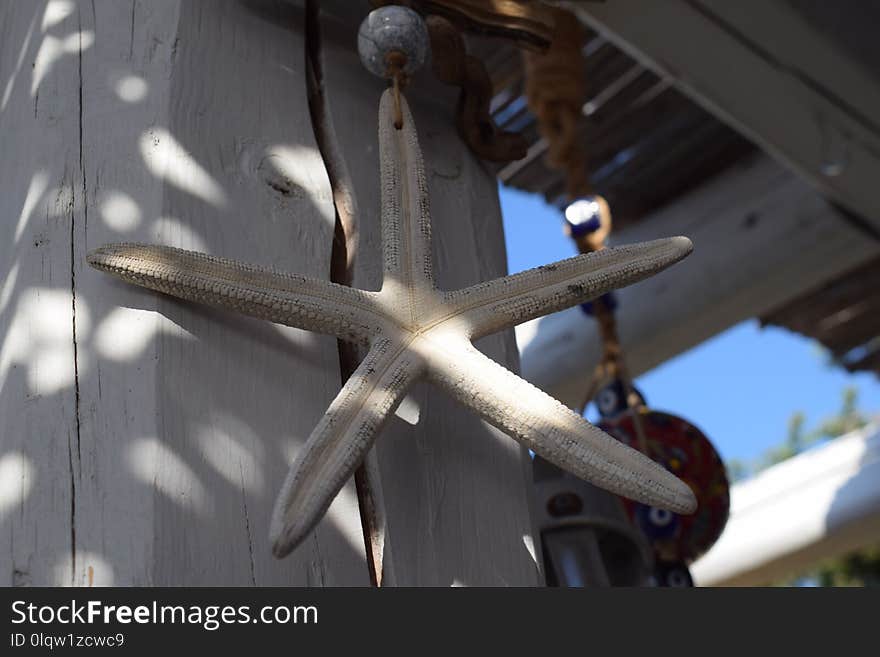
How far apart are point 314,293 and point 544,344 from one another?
2.36m

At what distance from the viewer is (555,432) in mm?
1189

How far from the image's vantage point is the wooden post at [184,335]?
1.14m

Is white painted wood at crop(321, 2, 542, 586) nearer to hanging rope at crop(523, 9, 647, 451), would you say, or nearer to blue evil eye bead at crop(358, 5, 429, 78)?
blue evil eye bead at crop(358, 5, 429, 78)

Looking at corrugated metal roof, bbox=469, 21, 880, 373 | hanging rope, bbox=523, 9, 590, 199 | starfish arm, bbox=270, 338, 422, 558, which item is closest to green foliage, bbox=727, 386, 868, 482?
corrugated metal roof, bbox=469, 21, 880, 373

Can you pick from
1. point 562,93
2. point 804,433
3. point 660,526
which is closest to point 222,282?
point 660,526

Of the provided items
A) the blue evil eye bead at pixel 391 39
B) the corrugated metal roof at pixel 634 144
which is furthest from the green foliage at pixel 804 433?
the blue evil eye bead at pixel 391 39

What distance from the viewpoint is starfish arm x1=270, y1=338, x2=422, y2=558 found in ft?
3.38

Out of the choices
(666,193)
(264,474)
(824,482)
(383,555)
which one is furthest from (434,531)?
(824,482)

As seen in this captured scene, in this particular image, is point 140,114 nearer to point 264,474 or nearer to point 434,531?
point 264,474

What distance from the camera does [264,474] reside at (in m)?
1.21

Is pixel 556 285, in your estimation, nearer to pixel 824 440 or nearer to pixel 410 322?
pixel 410 322

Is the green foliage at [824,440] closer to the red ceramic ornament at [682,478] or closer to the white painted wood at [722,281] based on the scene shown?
the white painted wood at [722,281]

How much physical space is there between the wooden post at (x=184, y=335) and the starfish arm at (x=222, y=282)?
0.18 feet

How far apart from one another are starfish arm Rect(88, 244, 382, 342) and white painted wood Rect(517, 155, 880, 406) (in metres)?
2.20
